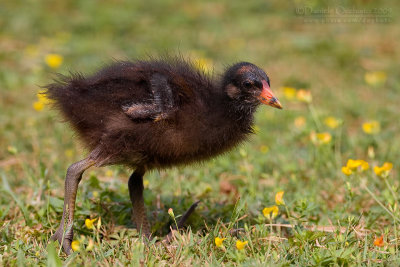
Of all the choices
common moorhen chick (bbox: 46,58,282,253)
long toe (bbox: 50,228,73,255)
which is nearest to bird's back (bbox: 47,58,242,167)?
common moorhen chick (bbox: 46,58,282,253)

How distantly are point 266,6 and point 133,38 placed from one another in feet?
9.33

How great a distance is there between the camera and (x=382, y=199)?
15.0ft

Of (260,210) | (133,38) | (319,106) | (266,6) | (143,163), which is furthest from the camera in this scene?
(266,6)

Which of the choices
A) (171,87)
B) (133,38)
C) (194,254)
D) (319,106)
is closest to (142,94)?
(171,87)

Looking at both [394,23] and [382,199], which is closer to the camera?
[382,199]

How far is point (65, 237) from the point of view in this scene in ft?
11.9

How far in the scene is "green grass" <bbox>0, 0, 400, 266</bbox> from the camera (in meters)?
3.61

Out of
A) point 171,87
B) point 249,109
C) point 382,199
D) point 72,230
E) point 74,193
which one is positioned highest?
point 171,87

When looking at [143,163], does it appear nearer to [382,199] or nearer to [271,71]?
Result: [382,199]

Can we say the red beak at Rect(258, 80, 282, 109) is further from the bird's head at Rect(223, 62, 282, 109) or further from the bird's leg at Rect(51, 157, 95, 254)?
the bird's leg at Rect(51, 157, 95, 254)

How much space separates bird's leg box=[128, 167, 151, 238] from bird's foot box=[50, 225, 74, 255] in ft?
1.66

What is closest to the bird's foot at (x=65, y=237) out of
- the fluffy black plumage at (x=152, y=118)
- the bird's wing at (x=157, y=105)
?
the fluffy black plumage at (x=152, y=118)

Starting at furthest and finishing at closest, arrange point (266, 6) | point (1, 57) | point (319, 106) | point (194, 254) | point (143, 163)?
point (266, 6) < point (1, 57) < point (319, 106) < point (143, 163) < point (194, 254)

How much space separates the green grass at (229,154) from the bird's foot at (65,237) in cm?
6
